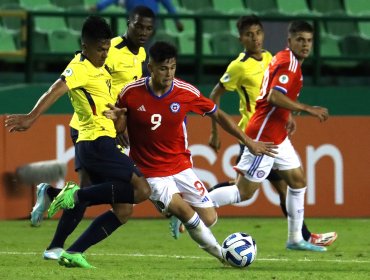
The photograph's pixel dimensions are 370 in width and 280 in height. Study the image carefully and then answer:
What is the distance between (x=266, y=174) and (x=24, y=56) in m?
4.91

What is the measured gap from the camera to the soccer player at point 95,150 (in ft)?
31.0

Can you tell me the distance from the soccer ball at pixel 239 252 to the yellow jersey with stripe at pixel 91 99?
1.29 metres

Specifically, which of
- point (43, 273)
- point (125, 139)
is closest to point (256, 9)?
point (125, 139)

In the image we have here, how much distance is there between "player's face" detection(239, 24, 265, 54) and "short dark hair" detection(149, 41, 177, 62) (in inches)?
117

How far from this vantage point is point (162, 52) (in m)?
9.38

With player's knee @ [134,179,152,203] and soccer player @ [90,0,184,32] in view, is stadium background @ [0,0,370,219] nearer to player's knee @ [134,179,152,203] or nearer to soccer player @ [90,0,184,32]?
soccer player @ [90,0,184,32]

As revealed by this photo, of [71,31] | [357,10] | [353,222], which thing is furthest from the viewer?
[357,10]

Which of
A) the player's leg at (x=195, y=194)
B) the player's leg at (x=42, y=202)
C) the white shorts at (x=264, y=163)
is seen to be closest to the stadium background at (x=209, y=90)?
A: the white shorts at (x=264, y=163)

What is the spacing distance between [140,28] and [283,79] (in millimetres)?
1331

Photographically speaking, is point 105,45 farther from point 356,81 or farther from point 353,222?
point 356,81

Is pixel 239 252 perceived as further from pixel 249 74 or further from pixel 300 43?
pixel 249 74

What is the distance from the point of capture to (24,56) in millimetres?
15375

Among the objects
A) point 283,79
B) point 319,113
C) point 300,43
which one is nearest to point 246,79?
point 300,43

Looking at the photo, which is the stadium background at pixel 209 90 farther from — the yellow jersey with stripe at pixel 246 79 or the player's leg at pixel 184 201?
the player's leg at pixel 184 201
